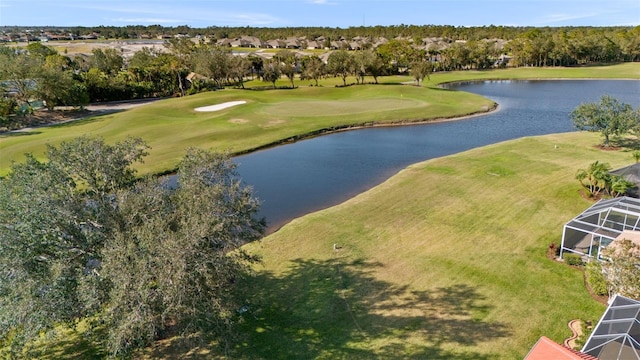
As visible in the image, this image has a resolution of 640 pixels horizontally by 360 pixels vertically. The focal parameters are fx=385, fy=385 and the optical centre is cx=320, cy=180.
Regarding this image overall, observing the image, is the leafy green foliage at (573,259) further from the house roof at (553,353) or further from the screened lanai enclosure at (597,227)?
the house roof at (553,353)

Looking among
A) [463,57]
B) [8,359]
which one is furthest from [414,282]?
[463,57]

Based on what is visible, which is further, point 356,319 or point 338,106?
point 338,106

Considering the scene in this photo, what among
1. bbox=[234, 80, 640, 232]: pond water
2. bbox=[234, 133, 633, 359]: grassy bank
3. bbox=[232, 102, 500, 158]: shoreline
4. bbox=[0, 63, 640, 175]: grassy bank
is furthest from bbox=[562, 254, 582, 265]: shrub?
bbox=[232, 102, 500, 158]: shoreline

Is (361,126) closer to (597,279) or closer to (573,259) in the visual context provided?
(573,259)

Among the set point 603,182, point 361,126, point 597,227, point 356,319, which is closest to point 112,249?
point 356,319

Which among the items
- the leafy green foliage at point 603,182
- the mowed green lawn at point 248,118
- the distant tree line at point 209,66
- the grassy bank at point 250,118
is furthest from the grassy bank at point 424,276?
the distant tree line at point 209,66
